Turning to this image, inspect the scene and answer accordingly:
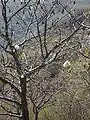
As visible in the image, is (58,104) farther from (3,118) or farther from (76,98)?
(3,118)

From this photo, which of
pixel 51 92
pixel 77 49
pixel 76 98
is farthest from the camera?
pixel 76 98

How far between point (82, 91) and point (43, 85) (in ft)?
11.0

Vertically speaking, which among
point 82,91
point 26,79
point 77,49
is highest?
point 82,91

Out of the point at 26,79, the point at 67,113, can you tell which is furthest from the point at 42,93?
the point at 67,113

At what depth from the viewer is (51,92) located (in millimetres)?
8672

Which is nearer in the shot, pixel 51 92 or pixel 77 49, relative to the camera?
pixel 77 49

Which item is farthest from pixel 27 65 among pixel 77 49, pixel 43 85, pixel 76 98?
pixel 76 98

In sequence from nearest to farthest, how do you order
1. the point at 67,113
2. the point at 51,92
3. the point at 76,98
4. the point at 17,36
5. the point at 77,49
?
the point at 77,49, the point at 17,36, the point at 51,92, the point at 67,113, the point at 76,98

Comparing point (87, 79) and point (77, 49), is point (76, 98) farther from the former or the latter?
point (77, 49)

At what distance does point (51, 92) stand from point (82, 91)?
3.30 meters

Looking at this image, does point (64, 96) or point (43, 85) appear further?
point (64, 96)

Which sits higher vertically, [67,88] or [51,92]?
[67,88]

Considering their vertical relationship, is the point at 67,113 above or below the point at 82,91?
below

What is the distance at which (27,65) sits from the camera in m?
5.93
